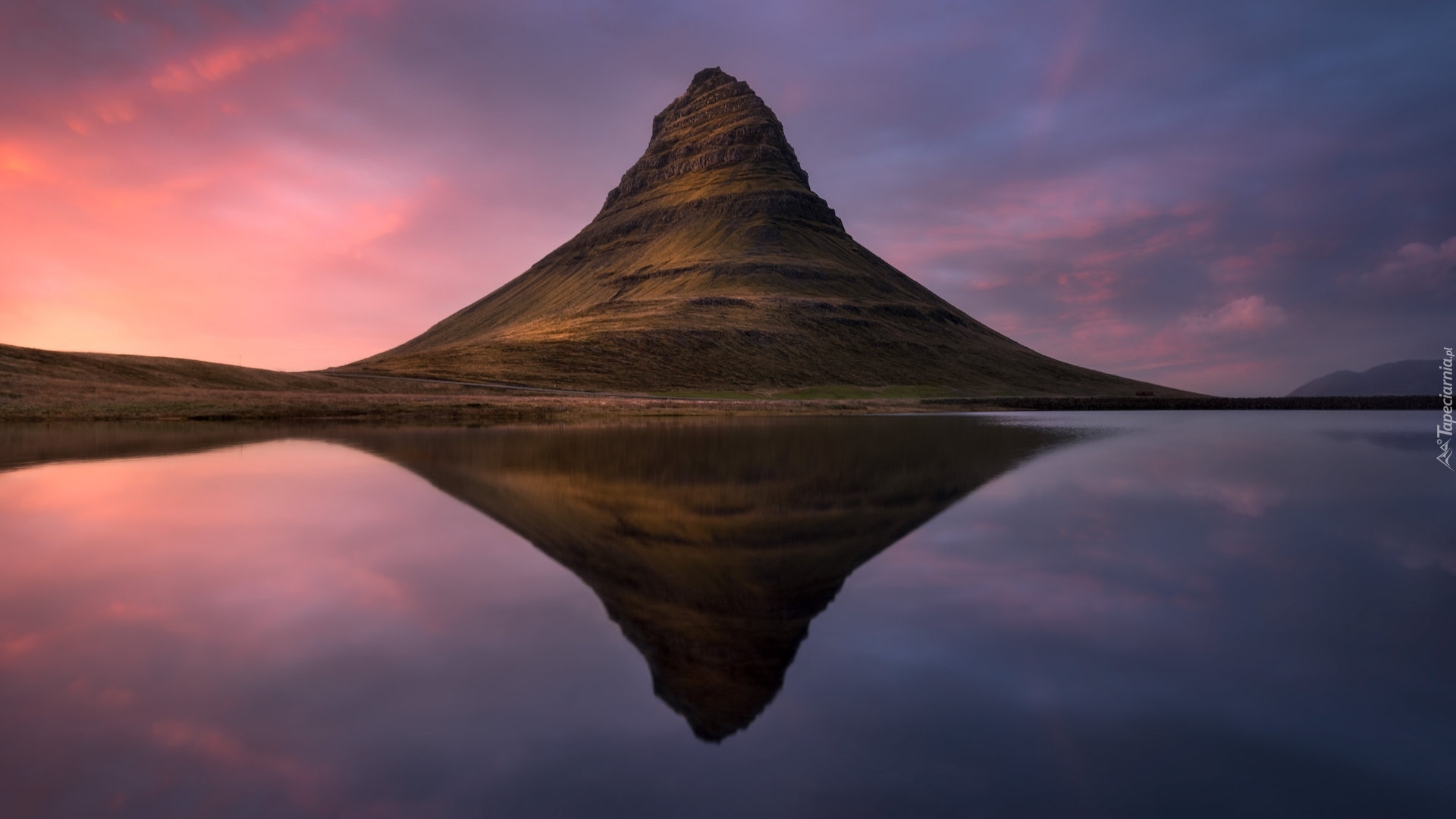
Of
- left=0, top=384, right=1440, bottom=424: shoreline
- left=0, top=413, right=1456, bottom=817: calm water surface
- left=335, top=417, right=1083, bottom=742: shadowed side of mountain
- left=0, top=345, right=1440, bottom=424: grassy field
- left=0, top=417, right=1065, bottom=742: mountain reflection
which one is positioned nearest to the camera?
left=0, top=413, right=1456, bottom=817: calm water surface

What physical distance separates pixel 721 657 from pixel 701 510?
8807 mm

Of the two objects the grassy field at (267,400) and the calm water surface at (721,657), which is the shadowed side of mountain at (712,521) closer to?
the calm water surface at (721,657)

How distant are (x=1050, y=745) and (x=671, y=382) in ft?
426

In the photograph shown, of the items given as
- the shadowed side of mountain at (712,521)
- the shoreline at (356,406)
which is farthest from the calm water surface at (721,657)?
the shoreline at (356,406)

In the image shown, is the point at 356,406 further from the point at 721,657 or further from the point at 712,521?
the point at 721,657

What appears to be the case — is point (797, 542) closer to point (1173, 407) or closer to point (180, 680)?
point (180, 680)

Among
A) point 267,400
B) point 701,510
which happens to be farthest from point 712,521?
point 267,400

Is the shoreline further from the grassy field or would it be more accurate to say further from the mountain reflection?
the mountain reflection

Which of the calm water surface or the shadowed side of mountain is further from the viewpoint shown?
the shadowed side of mountain

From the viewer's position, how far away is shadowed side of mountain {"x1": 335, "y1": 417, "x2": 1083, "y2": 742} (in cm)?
705

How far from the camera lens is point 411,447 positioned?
1276 inches

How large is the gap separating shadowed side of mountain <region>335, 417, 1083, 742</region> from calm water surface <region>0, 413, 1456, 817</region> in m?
0.08

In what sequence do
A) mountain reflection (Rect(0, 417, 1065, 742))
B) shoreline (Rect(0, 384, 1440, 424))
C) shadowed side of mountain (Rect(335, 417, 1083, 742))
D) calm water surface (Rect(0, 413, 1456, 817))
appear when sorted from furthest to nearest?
shoreline (Rect(0, 384, 1440, 424)), mountain reflection (Rect(0, 417, 1065, 742)), shadowed side of mountain (Rect(335, 417, 1083, 742)), calm water surface (Rect(0, 413, 1456, 817))

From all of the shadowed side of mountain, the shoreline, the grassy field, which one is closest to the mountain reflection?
the shadowed side of mountain
